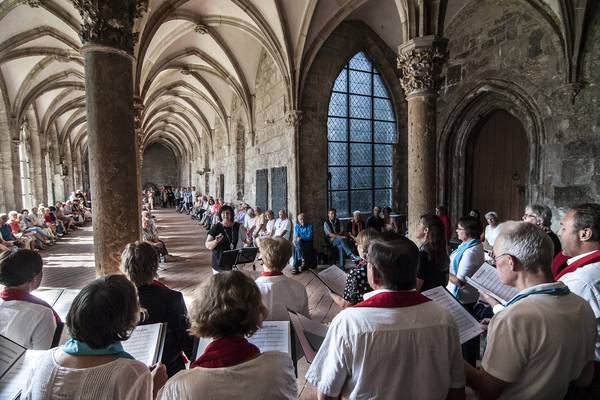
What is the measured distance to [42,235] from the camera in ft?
36.9

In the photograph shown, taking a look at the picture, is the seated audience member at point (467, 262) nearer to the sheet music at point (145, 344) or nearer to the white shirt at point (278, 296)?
the white shirt at point (278, 296)

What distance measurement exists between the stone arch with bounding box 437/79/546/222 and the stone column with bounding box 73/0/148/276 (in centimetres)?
755

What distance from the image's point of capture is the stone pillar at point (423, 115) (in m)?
4.87

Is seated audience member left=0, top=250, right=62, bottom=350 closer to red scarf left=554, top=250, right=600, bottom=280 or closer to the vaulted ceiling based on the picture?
red scarf left=554, top=250, right=600, bottom=280

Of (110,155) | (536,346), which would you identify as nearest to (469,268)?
(536,346)

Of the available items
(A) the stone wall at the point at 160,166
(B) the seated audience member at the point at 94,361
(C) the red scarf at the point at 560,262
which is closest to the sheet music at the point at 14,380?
(B) the seated audience member at the point at 94,361

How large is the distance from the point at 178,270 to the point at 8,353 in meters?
6.82

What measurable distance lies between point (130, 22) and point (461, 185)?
8354mm

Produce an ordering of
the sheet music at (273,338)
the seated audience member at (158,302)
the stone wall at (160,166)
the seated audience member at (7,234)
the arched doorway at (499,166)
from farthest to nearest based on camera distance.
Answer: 1. the stone wall at (160,166)
2. the seated audience member at (7,234)
3. the arched doorway at (499,166)
4. the seated audience member at (158,302)
5. the sheet music at (273,338)

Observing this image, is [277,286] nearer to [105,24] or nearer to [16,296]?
[16,296]

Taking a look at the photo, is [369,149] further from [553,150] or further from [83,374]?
[83,374]

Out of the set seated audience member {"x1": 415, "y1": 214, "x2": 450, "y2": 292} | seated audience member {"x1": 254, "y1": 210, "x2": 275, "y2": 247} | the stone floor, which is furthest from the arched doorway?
seated audience member {"x1": 415, "y1": 214, "x2": 450, "y2": 292}

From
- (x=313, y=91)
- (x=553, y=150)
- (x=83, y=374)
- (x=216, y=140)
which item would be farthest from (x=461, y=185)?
(x=216, y=140)

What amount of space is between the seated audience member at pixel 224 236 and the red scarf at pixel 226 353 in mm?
3353
